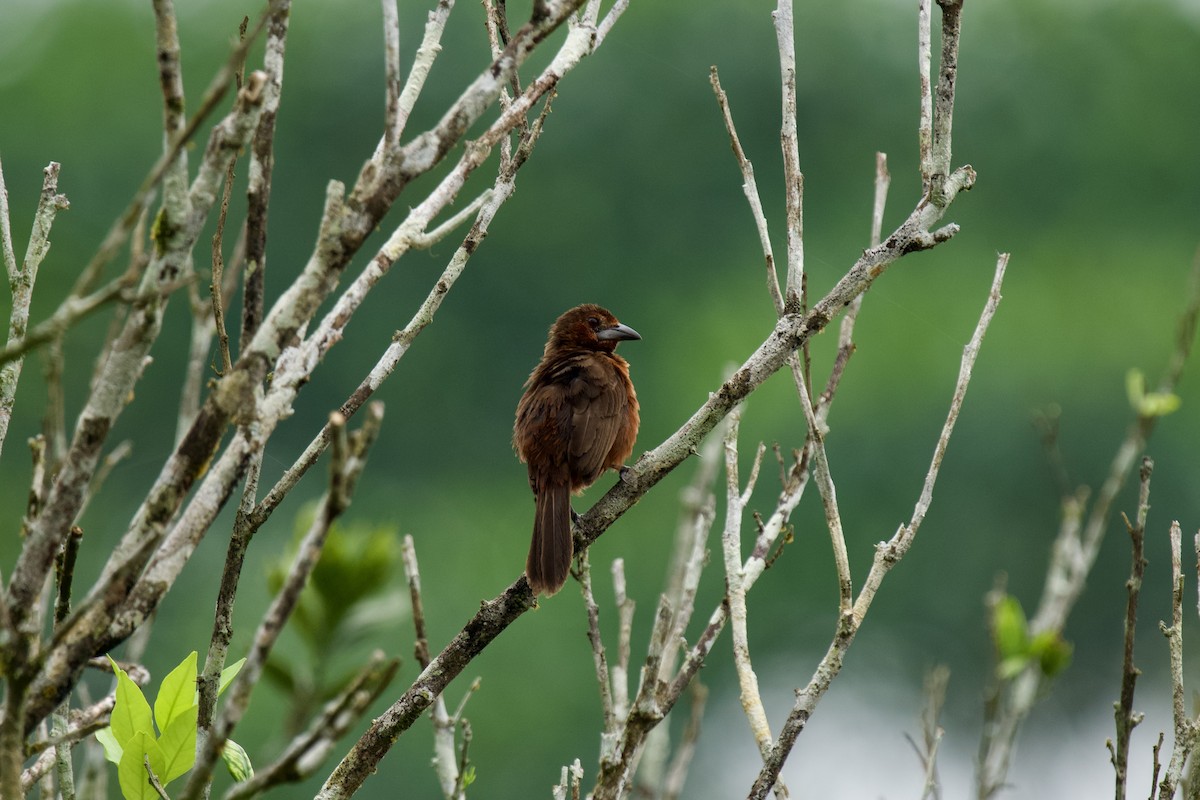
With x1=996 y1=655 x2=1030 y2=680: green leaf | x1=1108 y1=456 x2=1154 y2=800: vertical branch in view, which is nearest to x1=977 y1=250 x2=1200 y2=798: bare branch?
x1=996 y1=655 x2=1030 y2=680: green leaf

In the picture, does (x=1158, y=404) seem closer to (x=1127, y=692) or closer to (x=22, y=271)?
(x=1127, y=692)

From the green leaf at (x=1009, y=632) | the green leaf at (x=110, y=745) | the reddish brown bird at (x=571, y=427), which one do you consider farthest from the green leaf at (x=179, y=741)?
the reddish brown bird at (x=571, y=427)

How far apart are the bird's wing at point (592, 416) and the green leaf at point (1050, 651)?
7.56 feet

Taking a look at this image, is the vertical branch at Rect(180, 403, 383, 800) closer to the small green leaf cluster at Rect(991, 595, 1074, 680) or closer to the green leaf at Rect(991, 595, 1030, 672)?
the small green leaf cluster at Rect(991, 595, 1074, 680)

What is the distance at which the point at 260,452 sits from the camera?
6.56 feet

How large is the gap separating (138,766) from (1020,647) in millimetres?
2451

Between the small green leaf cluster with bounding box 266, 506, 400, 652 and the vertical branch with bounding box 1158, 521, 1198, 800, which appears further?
the vertical branch with bounding box 1158, 521, 1198, 800

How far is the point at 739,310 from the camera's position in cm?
2378

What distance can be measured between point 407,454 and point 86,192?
7.38 m

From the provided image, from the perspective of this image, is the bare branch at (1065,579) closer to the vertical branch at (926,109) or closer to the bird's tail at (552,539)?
the vertical branch at (926,109)

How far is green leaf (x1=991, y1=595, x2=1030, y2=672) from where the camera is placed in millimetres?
3752

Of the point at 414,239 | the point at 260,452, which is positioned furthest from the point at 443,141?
the point at 260,452

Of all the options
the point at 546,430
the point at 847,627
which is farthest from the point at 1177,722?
the point at 546,430

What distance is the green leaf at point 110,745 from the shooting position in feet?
7.43
